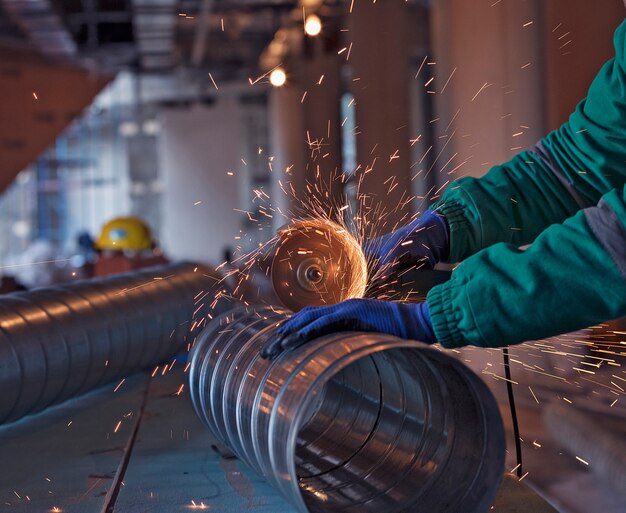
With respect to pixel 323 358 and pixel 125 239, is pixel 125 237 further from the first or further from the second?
pixel 323 358

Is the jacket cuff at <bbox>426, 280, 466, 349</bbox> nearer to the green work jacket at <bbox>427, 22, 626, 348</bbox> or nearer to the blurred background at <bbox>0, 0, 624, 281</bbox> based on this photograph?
the green work jacket at <bbox>427, 22, 626, 348</bbox>

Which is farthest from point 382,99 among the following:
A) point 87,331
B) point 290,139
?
point 87,331

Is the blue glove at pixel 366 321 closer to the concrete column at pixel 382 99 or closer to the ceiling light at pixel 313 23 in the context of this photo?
the concrete column at pixel 382 99

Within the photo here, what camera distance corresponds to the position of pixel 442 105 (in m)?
5.45

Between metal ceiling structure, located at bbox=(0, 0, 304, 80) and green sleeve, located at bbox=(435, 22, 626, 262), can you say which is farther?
metal ceiling structure, located at bbox=(0, 0, 304, 80)

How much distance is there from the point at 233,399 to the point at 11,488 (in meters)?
0.69

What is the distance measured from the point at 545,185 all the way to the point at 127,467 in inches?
58.3

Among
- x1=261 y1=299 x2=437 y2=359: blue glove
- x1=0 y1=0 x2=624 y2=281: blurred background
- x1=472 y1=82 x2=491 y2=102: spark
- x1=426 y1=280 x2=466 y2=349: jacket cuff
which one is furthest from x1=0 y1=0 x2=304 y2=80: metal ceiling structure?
x1=426 y1=280 x2=466 y2=349: jacket cuff

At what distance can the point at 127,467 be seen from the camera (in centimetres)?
232

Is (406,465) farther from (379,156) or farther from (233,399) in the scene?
(379,156)

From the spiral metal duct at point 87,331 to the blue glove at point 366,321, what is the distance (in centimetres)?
135

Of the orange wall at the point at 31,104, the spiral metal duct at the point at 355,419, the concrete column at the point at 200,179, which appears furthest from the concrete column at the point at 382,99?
the concrete column at the point at 200,179

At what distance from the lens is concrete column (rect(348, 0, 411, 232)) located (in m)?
7.86

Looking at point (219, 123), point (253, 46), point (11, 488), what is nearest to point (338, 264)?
point (11, 488)
